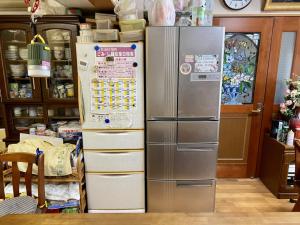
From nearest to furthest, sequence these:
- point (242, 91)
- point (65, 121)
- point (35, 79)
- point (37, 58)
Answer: point (37, 58), point (35, 79), point (65, 121), point (242, 91)

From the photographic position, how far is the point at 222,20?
2.52m

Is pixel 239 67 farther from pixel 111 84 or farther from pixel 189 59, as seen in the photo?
pixel 111 84

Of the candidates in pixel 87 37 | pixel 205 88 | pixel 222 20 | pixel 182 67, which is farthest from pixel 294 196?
pixel 87 37

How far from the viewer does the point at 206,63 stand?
1.87m

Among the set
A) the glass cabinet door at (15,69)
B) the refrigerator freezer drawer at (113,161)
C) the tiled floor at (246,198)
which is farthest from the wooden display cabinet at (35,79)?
the tiled floor at (246,198)

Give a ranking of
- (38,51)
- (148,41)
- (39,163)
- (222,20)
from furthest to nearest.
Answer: (222,20) → (148,41) → (39,163) → (38,51)

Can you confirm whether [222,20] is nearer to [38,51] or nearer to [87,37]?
[87,37]

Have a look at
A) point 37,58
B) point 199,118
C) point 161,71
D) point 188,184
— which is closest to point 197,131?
point 199,118

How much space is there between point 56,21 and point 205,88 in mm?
1597

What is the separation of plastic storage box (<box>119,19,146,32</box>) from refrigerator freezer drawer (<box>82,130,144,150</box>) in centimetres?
91

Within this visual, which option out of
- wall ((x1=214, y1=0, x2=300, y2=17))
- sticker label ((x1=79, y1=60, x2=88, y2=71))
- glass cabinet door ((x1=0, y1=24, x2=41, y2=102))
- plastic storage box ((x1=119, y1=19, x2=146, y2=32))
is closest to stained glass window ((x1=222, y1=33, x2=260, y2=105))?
wall ((x1=214, y1=0, x2=300, y2=17))

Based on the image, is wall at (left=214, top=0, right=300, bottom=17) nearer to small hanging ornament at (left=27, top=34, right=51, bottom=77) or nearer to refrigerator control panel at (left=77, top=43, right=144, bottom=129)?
refrigerator control panel at (left=77, top=43, right=144, bottom=129)

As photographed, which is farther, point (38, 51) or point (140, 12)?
point (140, 12)

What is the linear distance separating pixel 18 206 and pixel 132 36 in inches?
59.2
